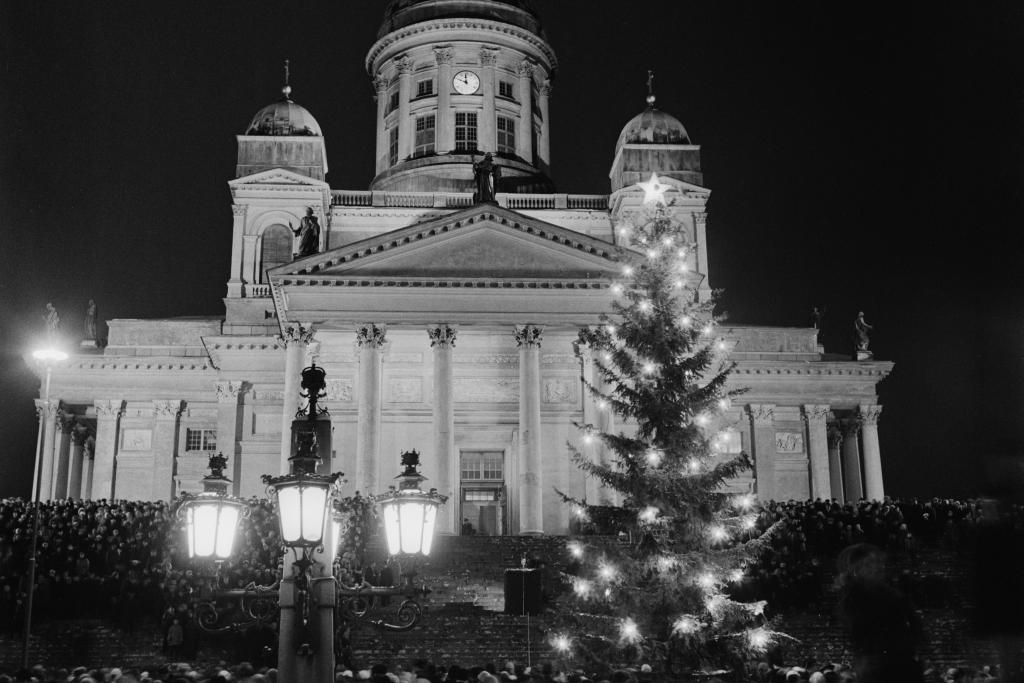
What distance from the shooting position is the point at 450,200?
49.8 m

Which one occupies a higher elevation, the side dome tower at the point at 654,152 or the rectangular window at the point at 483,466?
the side dome tower at the point at 654,152

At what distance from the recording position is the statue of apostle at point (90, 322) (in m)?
49.7

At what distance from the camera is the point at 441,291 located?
37.3m

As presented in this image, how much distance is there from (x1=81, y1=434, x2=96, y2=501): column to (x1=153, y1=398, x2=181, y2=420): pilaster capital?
209 inches

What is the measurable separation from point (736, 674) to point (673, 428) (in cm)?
403

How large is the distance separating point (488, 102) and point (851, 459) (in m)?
23.3

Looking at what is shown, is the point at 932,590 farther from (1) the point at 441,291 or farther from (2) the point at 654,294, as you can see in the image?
(1) the point at 441,291

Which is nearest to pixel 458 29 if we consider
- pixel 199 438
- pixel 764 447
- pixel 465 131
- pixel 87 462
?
pixel 465 131

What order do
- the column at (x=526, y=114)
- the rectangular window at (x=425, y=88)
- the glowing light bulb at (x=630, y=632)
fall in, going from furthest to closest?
Result: the rectangular window at (x=425, y=88), the column at (x=526, y=114), the glowing light bulb at (x=630, y=632)

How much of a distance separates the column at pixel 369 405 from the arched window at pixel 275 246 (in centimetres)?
1279

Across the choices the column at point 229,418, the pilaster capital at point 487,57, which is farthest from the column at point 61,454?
the pilaster capital at point 487,57

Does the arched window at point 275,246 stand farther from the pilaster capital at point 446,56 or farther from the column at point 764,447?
the column at point 764,447

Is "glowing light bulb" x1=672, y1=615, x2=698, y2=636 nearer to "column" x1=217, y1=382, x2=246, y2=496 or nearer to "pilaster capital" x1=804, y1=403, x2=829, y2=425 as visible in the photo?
"column" x1=217, y1=382, x2=246, y2=496

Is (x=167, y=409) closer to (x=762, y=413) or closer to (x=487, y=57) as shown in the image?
(x=487, y=57)
